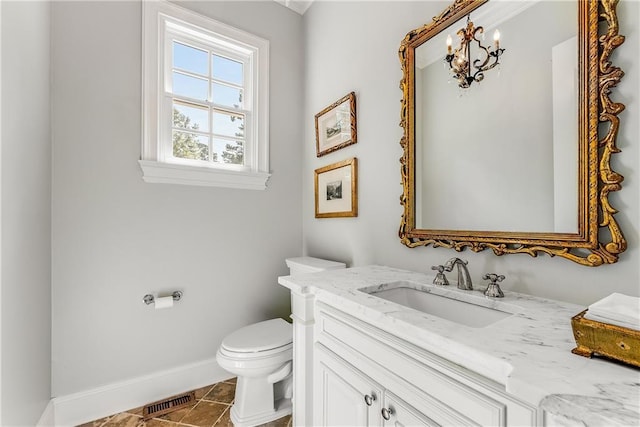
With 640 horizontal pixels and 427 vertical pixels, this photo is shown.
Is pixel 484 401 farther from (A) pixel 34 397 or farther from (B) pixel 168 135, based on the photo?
(B) pixel 168 135

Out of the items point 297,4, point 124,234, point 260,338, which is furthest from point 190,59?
point 260,338

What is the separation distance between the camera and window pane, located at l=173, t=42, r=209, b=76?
1983 mm

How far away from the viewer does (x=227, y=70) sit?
2.17m

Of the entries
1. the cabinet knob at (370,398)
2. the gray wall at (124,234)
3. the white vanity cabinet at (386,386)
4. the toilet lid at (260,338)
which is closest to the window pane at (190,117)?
the gray wall at (124,234)

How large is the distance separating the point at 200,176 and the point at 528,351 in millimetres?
1956

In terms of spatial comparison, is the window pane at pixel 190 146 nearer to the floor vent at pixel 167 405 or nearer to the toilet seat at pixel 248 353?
the toilet seat at pixel 248 353

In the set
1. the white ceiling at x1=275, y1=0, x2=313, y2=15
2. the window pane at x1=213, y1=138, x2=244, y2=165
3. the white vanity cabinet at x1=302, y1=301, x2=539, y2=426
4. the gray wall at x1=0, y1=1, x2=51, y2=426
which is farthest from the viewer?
the white ceiling at x1=275, y1=0, x2=313, y2=15

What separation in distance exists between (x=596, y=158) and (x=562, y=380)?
27.2 inches

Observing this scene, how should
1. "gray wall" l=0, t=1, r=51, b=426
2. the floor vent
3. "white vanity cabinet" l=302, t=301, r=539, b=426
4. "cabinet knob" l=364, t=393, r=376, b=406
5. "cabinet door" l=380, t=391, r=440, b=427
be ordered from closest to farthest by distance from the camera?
"white vanity cabinet" l=302, t=301, r=539, b=426 → "cabinet door" l=380, t=391, r=440, b=427 → "cabinet knob" l=364, t=393, r=376, b=406 → "gray wall" l=0, t=1, r=51, b=426 → the floor vent

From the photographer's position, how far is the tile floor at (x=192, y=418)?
5.20 ft

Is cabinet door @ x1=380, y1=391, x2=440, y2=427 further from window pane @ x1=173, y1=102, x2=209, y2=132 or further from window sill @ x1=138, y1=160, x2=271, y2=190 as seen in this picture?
window pane @ x1=173, y1=102, x2=209, y2=132

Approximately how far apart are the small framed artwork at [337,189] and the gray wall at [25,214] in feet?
5.16

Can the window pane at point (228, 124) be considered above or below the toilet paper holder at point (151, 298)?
above

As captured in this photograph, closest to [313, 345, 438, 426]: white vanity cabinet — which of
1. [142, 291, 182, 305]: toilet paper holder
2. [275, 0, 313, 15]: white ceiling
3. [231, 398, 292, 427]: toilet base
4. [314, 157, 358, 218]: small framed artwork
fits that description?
[231, 398, 292, 427]: toilet base
